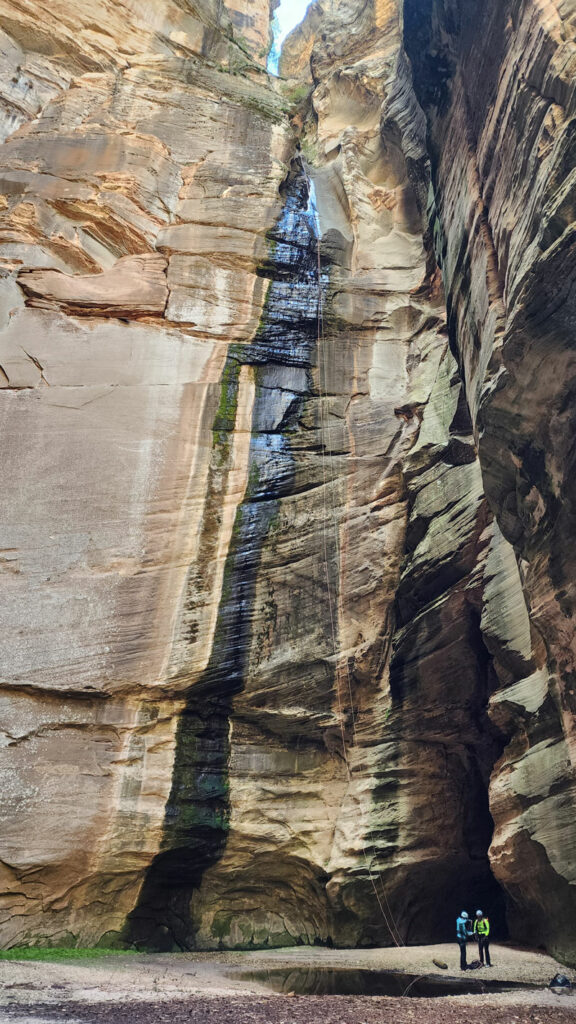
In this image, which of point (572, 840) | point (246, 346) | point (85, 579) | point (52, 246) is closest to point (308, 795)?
point (572, 840)

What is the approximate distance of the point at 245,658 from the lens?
14031 millimetres

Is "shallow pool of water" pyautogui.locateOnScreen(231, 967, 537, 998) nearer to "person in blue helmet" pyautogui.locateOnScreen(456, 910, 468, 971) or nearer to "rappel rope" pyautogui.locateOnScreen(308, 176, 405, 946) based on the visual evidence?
"person in blue helmet" pyautogui.locateOnScreen(456, 910, 468, 971)

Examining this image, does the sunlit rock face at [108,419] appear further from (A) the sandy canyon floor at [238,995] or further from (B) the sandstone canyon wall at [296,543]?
(A) the sandy canyon floor at [238,995]

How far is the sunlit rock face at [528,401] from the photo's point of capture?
9727mm

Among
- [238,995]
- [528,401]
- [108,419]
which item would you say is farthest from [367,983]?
[108,419]

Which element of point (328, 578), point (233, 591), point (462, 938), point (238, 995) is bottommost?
point (238, 995)

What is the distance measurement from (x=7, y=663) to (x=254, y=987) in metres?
6.61

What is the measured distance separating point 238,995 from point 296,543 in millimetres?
8264

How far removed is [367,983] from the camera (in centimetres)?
1036

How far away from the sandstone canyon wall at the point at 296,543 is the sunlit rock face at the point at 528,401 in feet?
0.19

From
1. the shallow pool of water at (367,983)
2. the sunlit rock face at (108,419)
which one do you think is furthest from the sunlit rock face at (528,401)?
the sunlit rock face at (108,419)

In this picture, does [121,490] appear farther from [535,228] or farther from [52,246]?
[535,228]

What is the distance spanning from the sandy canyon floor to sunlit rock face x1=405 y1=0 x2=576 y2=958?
219cm

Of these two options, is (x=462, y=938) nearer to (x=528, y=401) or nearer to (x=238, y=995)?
(x=238, y=995)
